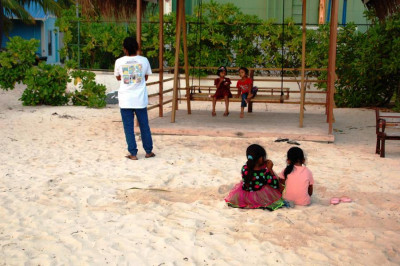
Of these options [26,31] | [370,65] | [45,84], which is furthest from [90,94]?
[26,31]

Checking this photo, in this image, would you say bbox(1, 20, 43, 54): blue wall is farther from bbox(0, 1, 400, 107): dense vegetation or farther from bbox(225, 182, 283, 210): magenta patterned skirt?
bbox(225, 182, 283, 210): magenta patterned skirt

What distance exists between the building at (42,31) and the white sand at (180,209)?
2053 cm

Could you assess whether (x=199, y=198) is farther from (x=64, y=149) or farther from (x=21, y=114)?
(x=21, y=114)

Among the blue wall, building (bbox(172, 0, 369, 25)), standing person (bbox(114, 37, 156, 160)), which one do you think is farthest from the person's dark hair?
the blue wall

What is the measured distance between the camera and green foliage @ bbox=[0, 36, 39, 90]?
1273cm

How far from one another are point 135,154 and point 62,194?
1.79 m

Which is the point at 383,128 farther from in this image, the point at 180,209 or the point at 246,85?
the point at 180,209

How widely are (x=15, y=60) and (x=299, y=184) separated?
9.43m

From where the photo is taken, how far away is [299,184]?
506 cm

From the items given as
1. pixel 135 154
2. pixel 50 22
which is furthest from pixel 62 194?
pixel 50 22

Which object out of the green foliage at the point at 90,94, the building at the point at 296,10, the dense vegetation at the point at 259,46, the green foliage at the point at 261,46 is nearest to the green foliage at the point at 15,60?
the dense vegetation at the point at 259,46

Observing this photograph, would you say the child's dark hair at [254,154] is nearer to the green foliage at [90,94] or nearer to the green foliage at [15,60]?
the green foliage at [90,94]

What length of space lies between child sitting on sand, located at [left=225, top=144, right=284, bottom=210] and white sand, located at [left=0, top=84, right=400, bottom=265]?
4.1 inches

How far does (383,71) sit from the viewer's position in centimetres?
1207
